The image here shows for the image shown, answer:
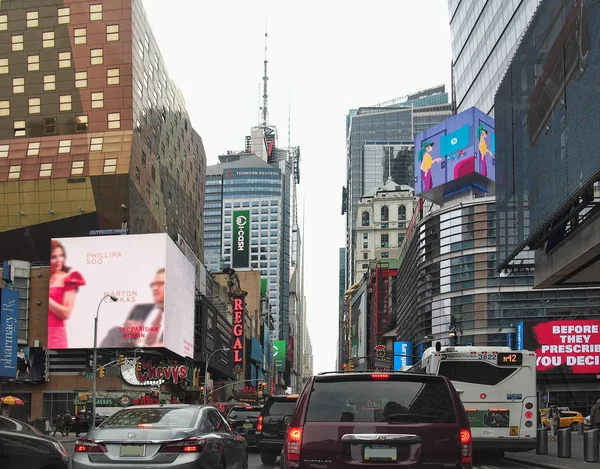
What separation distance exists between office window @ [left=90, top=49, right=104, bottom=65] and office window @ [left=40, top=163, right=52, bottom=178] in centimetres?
1084

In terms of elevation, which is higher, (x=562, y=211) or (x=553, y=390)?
(x=562, y=211)

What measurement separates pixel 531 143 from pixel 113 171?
55911 mm

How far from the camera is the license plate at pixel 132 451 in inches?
456

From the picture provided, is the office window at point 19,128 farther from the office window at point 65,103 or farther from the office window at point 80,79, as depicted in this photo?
the office window at point 80,79

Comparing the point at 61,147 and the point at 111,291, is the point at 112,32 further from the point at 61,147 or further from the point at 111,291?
the point at 111,291

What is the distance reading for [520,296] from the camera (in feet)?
303

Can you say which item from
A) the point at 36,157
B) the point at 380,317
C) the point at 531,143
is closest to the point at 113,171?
the point at 36,157

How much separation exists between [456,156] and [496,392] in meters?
78.1

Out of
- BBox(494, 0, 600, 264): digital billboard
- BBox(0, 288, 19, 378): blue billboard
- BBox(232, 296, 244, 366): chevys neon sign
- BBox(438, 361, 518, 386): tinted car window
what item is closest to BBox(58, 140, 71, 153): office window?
BBox(0, 288, 19, 378): blue billboard

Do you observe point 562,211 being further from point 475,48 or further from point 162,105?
point 162,105

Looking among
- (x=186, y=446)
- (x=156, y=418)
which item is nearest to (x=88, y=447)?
(x=156, y=418)

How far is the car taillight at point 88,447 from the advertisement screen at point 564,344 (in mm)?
77128

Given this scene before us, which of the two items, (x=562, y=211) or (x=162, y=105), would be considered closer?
(x=562, y=211)

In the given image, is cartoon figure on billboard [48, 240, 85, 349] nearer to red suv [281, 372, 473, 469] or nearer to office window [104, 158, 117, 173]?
office window [104, 158, 117, 173]
